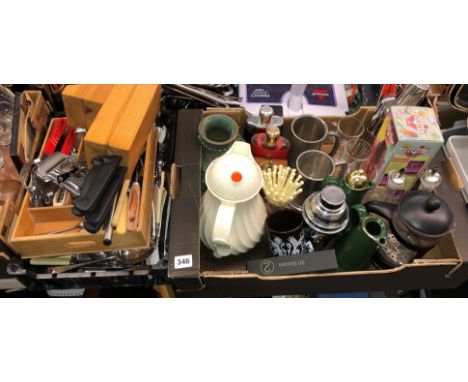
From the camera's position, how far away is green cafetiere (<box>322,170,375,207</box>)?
941 millimetres

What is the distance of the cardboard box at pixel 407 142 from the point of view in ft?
2.93

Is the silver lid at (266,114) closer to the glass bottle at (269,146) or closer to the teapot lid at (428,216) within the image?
the glass bottle at (269,146)

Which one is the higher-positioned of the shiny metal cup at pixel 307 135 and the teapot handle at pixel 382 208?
the shiny metal cup at pixel 307 135

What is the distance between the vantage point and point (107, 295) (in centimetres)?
116

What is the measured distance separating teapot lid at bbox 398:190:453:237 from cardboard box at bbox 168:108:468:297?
0.09 metres

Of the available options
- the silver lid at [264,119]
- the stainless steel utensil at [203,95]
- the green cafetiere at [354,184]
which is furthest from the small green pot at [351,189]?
the stainless steel utensil at [203,95]

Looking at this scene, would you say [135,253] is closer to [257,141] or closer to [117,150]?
[117,150]

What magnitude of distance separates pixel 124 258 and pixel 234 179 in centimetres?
31

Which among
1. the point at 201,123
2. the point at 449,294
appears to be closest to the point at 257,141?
the point at 201,123

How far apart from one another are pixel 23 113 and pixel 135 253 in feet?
1.42

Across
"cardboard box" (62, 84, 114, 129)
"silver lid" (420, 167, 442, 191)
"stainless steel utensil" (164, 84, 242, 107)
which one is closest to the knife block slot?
"cardboard box" (62, 84, 114, 129)

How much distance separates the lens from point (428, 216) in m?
0.85

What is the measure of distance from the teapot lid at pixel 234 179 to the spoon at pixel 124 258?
0.22 metres

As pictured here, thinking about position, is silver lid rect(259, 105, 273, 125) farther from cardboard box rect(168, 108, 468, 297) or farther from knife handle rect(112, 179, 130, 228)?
knife handle rect(112, 179, 130, 228)
